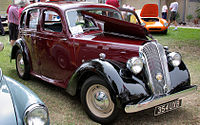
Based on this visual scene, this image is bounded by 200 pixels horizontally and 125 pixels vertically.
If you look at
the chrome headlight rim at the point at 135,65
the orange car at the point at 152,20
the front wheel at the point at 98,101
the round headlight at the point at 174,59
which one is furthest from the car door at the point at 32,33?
the orange car at the point at 152,20

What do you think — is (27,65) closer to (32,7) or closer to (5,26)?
(32,7)

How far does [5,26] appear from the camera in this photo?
46.0ft

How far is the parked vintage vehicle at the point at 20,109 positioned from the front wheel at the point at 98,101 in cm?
120

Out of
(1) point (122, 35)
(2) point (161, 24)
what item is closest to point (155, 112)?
(1) point (122, 35)

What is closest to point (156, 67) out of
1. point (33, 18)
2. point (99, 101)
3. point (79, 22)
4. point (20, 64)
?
point (99, 101)

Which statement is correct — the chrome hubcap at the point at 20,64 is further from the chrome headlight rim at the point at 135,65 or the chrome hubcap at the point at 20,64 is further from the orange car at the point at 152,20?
the orange car at the point at 152,20

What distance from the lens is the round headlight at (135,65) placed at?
3084mm

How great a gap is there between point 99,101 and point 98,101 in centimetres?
2

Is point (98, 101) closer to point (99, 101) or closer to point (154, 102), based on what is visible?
point (99, 101)

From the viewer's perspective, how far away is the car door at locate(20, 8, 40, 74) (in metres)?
4.71

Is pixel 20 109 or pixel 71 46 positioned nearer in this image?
pixel 20 109

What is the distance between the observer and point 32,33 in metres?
4.76

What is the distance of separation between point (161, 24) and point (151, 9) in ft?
4.85

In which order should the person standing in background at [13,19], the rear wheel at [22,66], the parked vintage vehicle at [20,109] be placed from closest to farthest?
1. the parked vintage vehicle at [20,109]
2. the rear wheel at [22,66]
3. the person standing in background at [13,19]
